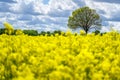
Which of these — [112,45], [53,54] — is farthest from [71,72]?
[112,45]

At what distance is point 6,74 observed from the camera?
10672mm

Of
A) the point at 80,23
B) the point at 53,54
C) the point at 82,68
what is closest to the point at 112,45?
the point at 53,54

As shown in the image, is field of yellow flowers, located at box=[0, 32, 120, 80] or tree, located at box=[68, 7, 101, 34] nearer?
field of yellow flowers, located at box=[0, 32, 120, 80]

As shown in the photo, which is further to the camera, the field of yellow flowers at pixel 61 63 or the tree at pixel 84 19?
the tree at pixel 84 19

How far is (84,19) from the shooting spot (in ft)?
339

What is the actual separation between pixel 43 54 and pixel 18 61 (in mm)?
662

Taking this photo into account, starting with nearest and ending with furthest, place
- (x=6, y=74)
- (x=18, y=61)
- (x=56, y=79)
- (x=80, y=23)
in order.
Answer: (x=56, y=79) < (x=6, y=74) < (x=18, y=61) < (x=80, y=23)

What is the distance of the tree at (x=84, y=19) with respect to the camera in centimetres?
10150

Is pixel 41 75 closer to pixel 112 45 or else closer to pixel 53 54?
pixel 53 54

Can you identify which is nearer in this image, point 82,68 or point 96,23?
point 82,68

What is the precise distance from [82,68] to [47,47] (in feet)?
10.8

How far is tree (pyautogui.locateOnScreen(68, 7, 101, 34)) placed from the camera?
333 ft

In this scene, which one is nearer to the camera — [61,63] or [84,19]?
[61,63]

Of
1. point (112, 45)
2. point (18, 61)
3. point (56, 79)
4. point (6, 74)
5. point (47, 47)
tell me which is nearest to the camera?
point (56, 79)
